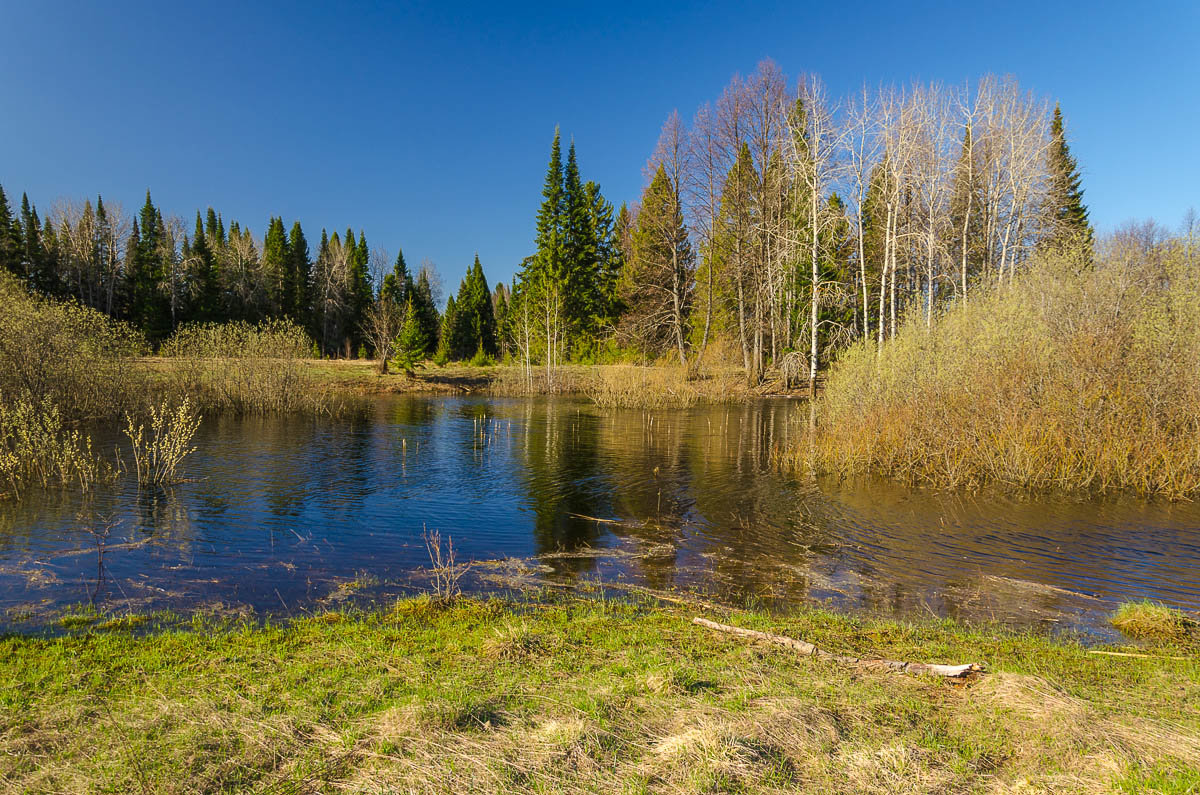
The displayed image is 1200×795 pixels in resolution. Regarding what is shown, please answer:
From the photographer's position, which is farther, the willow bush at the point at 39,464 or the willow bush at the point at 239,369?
the willow bush at the point at 239,369

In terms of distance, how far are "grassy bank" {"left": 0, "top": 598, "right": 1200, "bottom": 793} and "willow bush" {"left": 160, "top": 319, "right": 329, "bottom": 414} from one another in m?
22.6

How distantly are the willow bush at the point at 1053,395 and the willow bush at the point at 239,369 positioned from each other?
21925 mm

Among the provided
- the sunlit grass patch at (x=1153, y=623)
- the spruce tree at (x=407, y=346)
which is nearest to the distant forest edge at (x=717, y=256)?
the spruce tree at (x=407, y=346)

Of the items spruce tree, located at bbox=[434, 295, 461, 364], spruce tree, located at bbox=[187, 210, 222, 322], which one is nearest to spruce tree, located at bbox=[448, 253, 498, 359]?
spruce tree, located at bbox=[434, 295, 461, 364]

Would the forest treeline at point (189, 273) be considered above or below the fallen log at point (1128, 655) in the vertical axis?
above

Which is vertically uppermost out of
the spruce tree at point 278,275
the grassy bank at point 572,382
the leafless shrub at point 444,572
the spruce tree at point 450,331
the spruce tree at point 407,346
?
the spruce tree at point 278,275

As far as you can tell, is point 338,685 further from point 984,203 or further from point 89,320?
point 984,203

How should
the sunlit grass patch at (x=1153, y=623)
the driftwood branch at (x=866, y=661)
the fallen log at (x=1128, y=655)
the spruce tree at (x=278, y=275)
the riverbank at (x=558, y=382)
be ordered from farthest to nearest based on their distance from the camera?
the spruce tree at (x=278, y=275) < the riverbank at (x=558, y=382) < the sunlit grass patch at (x=1153, y=623) < the fallen log at (x=1128, y=655) < the driftwood branch at (x=866, y=661)

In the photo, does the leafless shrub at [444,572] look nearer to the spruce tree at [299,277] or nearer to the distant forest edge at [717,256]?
the distant forest edge at [717,256]

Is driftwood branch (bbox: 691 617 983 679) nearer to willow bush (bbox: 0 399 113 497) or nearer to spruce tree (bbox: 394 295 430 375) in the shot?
willow bush (bbox: 0 399 113 497)

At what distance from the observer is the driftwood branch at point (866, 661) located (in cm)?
488

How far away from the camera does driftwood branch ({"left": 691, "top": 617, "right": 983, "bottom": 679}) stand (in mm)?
4883

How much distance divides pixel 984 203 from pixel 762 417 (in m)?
17.2

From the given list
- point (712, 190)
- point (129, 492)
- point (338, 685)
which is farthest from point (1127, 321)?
point (712, 190)
